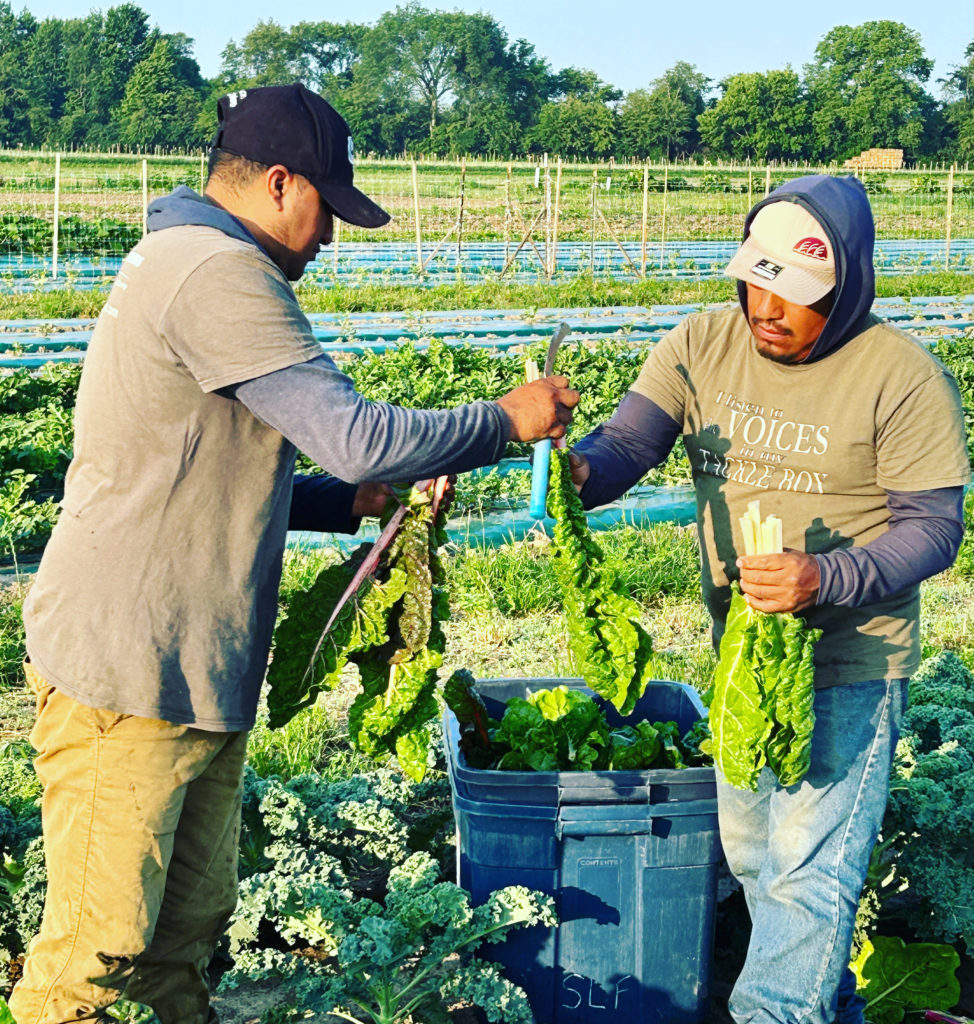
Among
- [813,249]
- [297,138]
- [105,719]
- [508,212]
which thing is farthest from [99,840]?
[508,212]

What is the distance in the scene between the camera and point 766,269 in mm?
2693

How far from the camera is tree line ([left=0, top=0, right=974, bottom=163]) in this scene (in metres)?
72.1

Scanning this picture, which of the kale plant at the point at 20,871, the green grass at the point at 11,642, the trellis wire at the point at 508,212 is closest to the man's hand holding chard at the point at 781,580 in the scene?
the kale plant at the point at 20,871

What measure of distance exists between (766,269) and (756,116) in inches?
3012

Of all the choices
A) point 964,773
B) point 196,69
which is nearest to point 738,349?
point 964,773

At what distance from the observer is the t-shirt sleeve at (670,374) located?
3046 millimetres

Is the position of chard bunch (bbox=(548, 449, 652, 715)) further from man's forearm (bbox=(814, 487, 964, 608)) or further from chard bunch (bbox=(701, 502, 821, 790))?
man's forearm (bbox=(814, 487, 964, 608))

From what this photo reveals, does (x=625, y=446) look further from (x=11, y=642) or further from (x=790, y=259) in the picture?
(x=11, y=642)

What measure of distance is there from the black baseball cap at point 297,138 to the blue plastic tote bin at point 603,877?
4.66 feet

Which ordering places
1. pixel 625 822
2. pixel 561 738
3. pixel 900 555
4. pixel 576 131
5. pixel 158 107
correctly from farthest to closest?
pixel 158 107 → pixel 576 131 → pixel 561 738 → pixel 625 822 → pixel 900 555

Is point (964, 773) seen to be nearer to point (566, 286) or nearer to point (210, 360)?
point (210, 360)

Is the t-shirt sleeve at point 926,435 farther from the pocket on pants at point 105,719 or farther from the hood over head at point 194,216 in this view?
the pocket on pants at point 105,719

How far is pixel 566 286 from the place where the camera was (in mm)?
19312

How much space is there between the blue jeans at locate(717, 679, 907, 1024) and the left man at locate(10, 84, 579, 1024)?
3.14 ft
